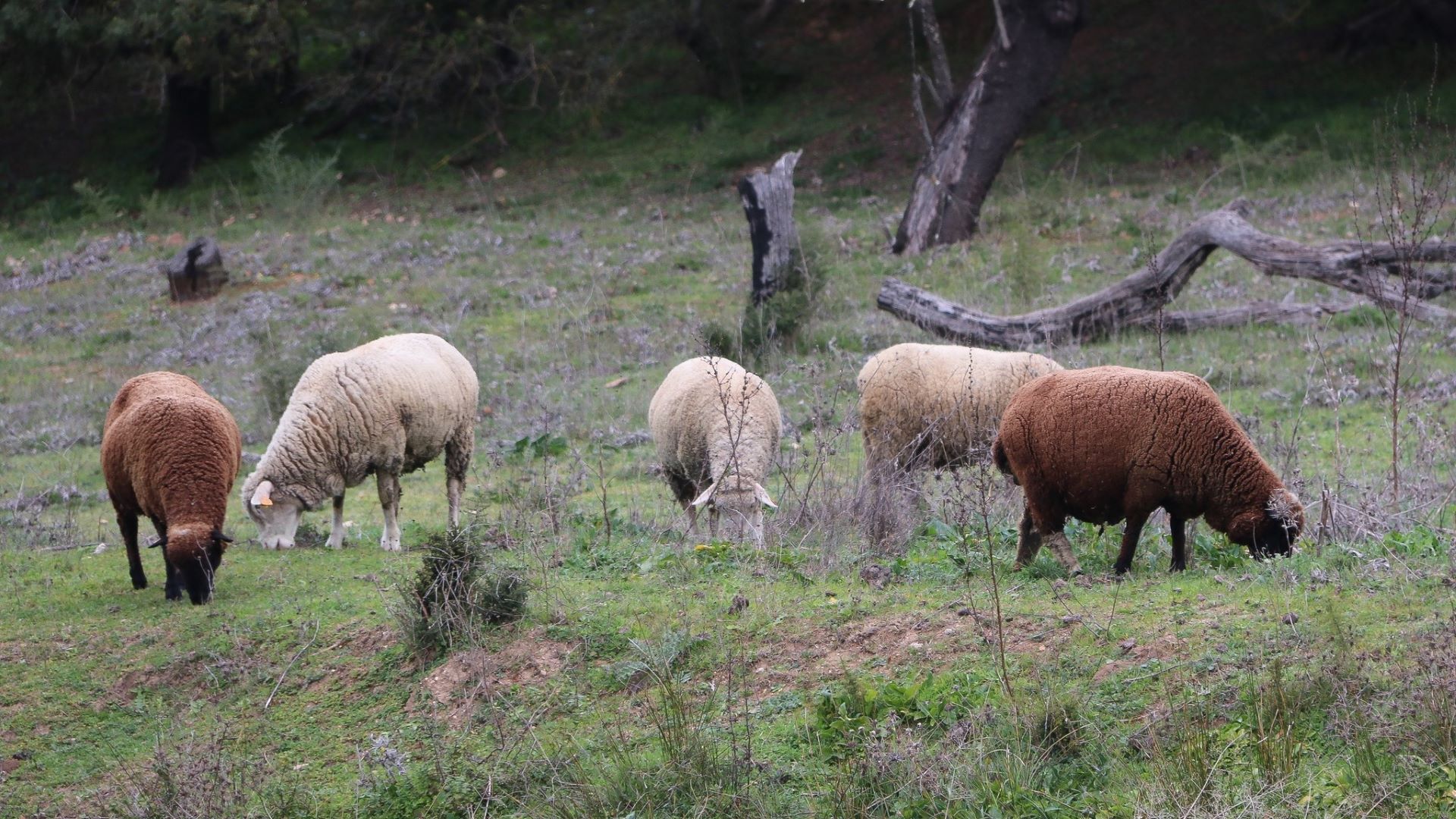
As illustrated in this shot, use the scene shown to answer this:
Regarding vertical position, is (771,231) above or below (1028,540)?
above

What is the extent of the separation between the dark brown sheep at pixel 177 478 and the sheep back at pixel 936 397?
4.72m

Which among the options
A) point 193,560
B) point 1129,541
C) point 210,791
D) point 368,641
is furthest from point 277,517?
point 1129,541

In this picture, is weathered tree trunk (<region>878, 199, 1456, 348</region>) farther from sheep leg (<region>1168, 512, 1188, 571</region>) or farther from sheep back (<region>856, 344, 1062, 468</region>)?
sheep leg (<region>1168, 512, 1188, 571</region>)

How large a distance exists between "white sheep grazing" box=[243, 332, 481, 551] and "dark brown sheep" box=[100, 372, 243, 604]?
0.94m

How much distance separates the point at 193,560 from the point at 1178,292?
1081cm

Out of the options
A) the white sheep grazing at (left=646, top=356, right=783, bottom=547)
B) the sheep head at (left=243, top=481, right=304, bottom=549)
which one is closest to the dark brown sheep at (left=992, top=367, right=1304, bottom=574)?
the white sheep grazing at (left=646, top=356, right=783, bottom=547)

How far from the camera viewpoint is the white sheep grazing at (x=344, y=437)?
35.7ft

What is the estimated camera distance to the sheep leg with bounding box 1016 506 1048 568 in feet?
26.6

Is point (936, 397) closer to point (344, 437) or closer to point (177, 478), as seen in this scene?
point (344, 437)

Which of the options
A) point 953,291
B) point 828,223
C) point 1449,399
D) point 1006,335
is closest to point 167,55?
point 828,223

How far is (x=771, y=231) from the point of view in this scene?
57.0 ft

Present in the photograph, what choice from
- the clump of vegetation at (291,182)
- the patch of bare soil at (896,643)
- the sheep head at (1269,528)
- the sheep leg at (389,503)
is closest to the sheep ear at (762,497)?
the patch of bare soil at (896,643)

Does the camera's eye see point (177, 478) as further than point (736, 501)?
No

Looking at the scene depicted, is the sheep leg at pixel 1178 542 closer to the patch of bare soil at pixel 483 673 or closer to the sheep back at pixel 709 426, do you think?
the sheep back at pixel 709 426
